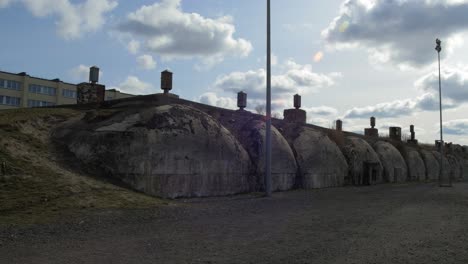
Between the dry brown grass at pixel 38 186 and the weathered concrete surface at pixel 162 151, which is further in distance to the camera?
the weathered concrete surface at pixel 162 151

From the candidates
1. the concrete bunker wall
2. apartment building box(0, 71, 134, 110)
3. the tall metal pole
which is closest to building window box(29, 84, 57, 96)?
apartment building box(0, 71, 134, 110)

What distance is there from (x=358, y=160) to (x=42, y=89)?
65.3m

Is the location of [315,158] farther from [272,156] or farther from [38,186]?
[38,186]

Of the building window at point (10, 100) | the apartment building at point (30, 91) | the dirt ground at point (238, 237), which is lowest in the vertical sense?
the dirt ground at point (238, 237)

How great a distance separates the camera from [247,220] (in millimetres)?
12383

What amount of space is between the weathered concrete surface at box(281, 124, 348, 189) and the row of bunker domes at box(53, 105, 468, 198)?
0.07m

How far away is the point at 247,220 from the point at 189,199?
5.36m

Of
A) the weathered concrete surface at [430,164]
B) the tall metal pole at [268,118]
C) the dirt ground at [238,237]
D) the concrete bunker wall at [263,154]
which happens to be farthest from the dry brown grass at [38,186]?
the weathered concrete surface at [430,164]

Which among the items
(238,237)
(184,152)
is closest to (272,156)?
(184,152)

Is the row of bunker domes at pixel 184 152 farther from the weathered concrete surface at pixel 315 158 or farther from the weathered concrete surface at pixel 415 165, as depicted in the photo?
the weathered concrete surface at pixel 415 165

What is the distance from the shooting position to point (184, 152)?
58.9 ft

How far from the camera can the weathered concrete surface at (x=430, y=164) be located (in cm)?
5504

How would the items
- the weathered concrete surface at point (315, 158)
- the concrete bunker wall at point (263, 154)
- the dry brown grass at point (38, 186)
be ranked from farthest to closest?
the weathered concrete surface at point (315, 158), the concrete bunker wall at point (263, 154), the dry brown grass at point (38, 186)

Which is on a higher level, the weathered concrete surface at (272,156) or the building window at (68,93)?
the building window at (68,93)
